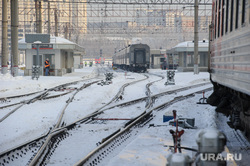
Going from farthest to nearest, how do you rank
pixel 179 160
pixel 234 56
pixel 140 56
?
pixel 140 56 → pixel 234 56 → pixel 179 160

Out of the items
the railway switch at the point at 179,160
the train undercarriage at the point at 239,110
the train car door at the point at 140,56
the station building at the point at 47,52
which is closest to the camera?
the railway switch at the point at 179,160

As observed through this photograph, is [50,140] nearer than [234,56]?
No

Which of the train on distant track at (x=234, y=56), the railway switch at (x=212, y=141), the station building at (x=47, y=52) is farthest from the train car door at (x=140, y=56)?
the railway switch at (x=212, y=141)

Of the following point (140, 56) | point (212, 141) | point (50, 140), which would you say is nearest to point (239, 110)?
point (50, 140)

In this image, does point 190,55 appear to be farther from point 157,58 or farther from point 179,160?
point 179,160

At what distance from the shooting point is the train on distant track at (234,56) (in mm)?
6305

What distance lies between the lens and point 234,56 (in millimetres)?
7086

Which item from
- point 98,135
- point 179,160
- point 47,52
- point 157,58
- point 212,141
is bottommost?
point 98,135

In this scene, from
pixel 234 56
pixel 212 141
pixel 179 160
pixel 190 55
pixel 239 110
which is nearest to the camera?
pixel 179 160

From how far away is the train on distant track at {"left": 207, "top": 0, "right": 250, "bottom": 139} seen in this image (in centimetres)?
630

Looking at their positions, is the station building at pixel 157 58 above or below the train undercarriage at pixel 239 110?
above

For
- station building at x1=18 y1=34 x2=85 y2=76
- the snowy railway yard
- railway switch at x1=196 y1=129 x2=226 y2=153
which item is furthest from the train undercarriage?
station building at x1=18 y1=34 x2=85 y2=76

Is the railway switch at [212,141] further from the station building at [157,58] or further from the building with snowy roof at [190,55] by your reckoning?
the station building at [157,58]

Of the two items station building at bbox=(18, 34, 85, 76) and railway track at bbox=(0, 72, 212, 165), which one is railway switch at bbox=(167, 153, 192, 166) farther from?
station building at bbox=(18, 34, 85, 76)
